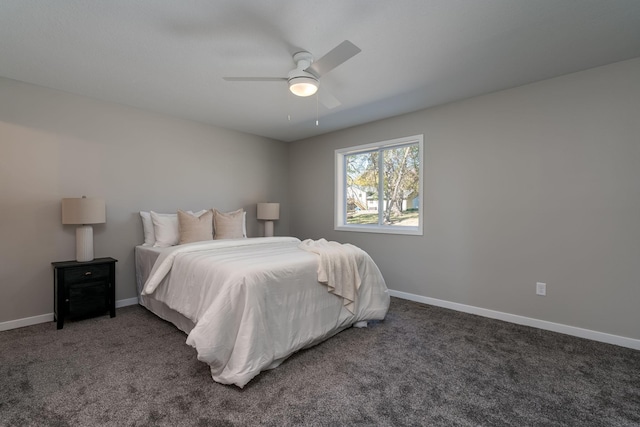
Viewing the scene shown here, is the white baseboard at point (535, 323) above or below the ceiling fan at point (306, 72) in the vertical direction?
below

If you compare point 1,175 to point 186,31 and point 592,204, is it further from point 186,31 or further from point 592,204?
point 592,204

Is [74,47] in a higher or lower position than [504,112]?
higher

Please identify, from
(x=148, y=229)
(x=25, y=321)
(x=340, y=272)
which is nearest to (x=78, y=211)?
(x=148, y=229)

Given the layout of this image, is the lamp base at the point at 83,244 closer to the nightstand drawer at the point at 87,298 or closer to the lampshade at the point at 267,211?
the nightstand drawer at the point at 87,298

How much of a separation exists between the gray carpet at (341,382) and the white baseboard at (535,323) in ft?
0.31

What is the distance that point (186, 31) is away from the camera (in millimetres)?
2049

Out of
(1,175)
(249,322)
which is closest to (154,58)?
(1,175)

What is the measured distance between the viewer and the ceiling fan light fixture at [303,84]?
7.27 ft

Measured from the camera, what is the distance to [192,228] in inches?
138

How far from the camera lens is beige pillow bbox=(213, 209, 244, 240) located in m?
3.86

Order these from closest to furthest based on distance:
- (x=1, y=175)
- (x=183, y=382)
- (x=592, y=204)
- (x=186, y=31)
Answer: (x=183, y=382) → (x=186, y=31) → (x=592, y=204) → (x=1, y=175)

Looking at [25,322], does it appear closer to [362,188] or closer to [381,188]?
[362,188]

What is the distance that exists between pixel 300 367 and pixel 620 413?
1934 mm

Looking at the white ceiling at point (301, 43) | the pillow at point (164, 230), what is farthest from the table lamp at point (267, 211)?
the white ceiling at point (301, 43)
